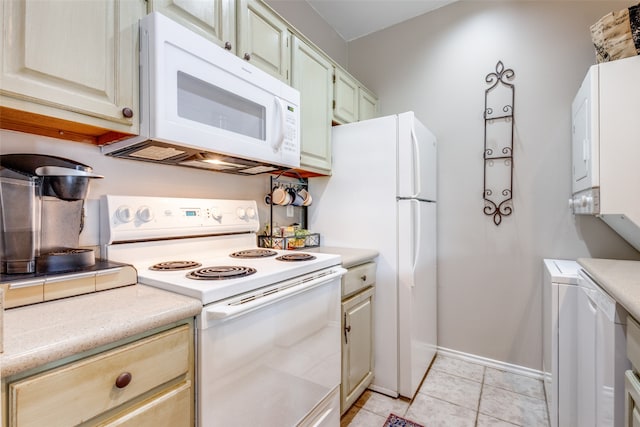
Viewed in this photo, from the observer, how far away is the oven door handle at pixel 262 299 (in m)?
0.91

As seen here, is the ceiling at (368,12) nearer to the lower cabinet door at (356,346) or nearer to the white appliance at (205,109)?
the white appliance at (205,109)

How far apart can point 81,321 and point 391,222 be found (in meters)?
1.56

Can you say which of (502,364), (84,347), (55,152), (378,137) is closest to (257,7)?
(378,137)

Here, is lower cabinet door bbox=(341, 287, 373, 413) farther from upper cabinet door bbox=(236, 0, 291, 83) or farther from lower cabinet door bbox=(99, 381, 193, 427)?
upper cabinet door bbox=(236, 0, 291, 83)

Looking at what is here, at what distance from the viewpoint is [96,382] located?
2.29ft

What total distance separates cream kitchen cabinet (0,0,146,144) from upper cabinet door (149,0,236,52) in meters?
0.10

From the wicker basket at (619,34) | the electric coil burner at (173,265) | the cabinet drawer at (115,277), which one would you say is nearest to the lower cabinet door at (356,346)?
the electric coil burner at (173,265)

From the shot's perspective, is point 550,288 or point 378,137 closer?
point 550,288

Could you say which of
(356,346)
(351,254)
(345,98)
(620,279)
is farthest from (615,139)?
(356,346)

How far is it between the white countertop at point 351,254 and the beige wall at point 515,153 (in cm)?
84

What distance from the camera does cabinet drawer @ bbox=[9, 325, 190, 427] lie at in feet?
1.98

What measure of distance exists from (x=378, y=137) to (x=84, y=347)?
1.75 metres

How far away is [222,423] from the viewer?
3.12 feet

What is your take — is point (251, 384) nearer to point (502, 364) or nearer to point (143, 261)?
point (143, 261)
